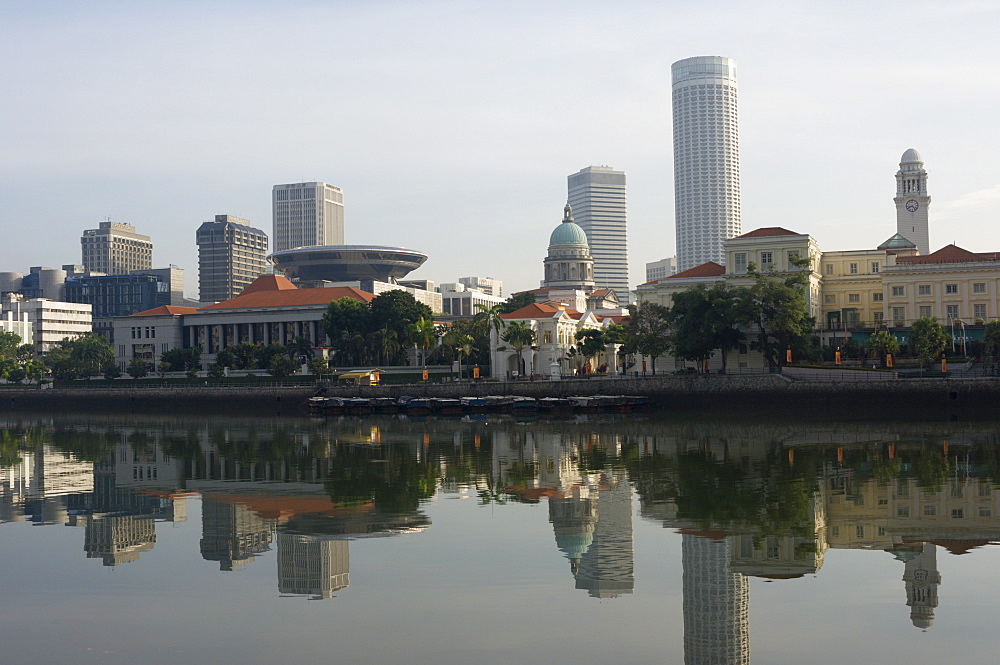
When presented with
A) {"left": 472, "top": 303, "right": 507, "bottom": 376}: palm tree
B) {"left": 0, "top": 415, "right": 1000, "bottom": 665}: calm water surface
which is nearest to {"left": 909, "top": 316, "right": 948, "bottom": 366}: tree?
{"left": 0, "top": 415, "right": 1000, "bottom": 665}: calm water surface

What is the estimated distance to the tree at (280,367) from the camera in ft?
436

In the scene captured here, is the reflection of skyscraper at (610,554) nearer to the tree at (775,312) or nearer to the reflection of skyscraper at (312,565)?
the reflection of skyscraper at (312,565)

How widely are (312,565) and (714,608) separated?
12.3m

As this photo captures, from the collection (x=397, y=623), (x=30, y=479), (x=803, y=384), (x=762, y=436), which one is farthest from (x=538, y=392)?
(x=397, y=623)

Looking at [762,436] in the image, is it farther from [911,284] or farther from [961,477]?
[911,284]

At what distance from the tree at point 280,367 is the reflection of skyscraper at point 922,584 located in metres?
108

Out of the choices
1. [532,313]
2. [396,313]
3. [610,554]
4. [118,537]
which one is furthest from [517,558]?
[396,313]

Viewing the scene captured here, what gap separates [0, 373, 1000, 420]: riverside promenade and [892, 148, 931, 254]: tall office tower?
7176 cm

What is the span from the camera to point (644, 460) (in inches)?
2309

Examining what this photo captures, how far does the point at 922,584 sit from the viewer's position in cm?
2816

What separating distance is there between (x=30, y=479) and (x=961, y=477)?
47677 millimetres

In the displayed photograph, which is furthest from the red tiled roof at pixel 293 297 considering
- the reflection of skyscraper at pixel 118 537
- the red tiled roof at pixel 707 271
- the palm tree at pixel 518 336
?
the reflection of skyscraper at pixel 118 537

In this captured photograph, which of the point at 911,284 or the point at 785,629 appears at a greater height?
the point at 911,284

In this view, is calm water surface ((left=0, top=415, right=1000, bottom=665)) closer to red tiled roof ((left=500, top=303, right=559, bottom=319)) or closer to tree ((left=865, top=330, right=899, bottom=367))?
tree ((left=865, top=330, right=899, bottom=367))
